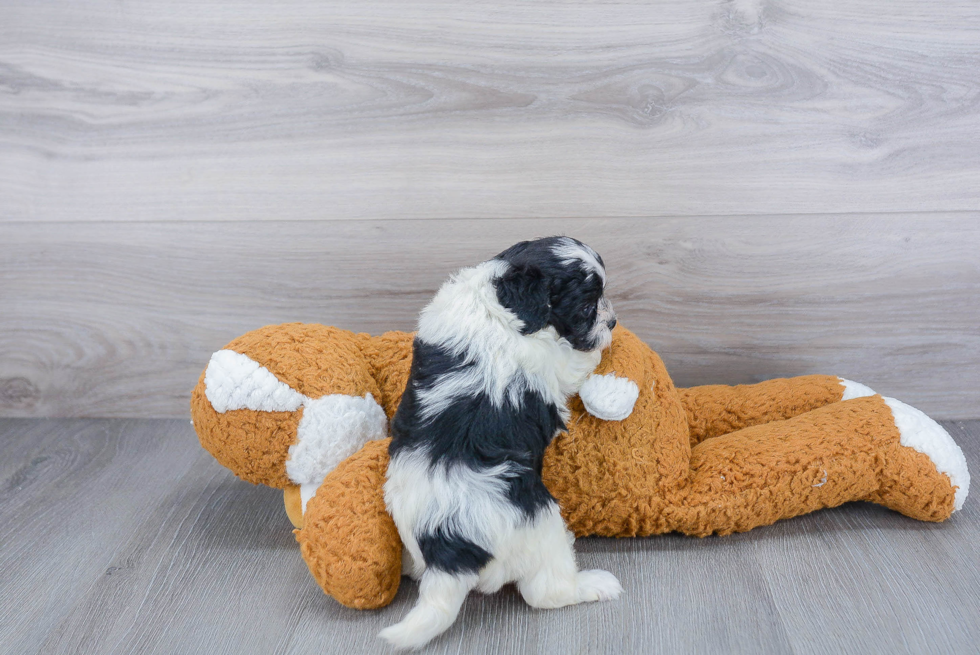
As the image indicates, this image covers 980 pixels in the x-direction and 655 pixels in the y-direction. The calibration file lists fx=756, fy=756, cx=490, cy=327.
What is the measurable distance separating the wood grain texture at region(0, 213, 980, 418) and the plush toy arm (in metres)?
0.22

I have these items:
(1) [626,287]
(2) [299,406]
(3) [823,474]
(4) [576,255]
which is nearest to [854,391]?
(3) [823,474]

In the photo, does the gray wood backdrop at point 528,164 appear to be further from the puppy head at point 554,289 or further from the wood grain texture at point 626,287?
the puppy head at point 554,289

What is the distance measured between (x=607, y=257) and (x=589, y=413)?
529 mm

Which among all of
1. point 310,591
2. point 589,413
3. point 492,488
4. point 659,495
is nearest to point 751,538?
point 659,495

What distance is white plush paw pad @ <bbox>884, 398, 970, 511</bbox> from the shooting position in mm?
1327

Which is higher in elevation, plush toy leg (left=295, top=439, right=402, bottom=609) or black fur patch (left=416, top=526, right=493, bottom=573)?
black fur patch (left=416, top=526, right=493, bottom=573)

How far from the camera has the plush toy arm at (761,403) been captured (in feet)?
4.98

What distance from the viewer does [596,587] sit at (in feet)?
3.88

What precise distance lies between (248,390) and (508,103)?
82 cm

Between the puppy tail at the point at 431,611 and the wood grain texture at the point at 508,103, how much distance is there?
87 centimetres

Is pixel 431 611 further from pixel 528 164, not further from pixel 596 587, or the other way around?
pixel 528 164

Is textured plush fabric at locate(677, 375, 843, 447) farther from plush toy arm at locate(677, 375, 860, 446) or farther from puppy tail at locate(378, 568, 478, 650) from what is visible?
puppy tail at locate(378, 568, 478, 650)

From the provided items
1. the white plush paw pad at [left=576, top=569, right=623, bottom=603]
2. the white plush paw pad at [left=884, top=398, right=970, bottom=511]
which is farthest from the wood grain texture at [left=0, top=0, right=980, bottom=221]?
the white plush paw pad at [left=576, top=569, right=623, bottom=603]

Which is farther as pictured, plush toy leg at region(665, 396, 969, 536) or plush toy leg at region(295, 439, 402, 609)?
plush toy leg at region(665, 396, 969, 536)
